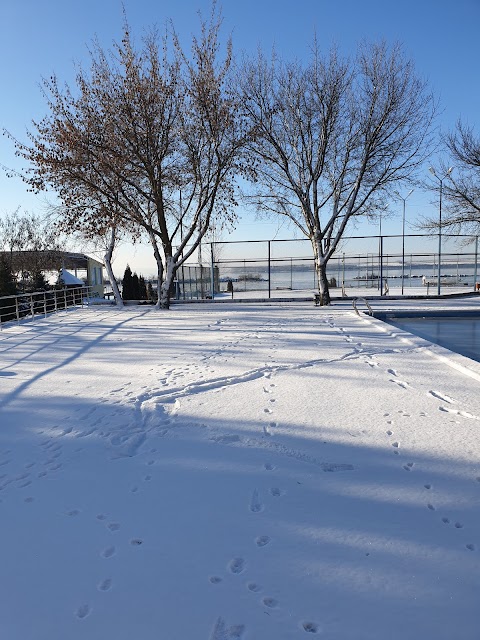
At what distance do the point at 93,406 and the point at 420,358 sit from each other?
4.72m

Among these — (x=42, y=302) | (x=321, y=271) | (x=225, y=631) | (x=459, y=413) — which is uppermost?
(x=321, y=271)

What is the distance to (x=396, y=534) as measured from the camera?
2.42m

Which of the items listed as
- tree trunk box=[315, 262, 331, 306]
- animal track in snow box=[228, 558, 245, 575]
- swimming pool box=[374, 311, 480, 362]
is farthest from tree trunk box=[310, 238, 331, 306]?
animal track in snow box=[228, 558, 245, 575]

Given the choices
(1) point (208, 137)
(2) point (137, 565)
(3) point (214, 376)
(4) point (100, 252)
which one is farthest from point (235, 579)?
(4) point (100, 252)

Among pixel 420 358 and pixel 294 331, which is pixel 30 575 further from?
pixel 294 331

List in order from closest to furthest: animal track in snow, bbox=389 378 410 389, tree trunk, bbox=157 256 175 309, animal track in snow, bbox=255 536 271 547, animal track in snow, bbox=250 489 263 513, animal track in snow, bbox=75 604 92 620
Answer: animal track in snow, bbox=75 604 92 620
animal track in snow, bbox=255 536 271 547
animal track in snow, bbox=250 489 263 513
animal track in snow, bbox=389 378 410 389
tree trunk, bbox=157 256 175 309

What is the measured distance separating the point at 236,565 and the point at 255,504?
0.56m

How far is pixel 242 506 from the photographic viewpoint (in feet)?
8.92

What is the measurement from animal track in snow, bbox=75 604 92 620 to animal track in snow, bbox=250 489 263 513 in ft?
3.37

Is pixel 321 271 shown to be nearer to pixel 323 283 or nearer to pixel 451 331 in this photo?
pixel 323 283

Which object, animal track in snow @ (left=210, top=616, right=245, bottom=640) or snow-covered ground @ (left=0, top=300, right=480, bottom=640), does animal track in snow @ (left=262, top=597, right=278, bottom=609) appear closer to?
snow-covered ground @ (left=0, top=300, right=480, bottom=640)

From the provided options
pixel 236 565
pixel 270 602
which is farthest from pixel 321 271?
pixel 270 602

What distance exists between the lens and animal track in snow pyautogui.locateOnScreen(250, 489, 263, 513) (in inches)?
105

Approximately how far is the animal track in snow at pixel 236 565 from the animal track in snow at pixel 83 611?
0.65 meters
